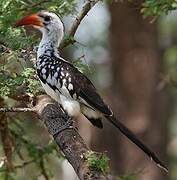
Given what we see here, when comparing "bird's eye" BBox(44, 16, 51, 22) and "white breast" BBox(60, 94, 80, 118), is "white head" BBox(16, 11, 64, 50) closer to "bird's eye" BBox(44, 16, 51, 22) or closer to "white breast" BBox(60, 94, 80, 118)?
"bird's eye" BBox(44, 16, 51, 22)

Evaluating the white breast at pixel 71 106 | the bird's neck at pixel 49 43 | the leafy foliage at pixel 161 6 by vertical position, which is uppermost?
the leafy foliage at pixel 161 6

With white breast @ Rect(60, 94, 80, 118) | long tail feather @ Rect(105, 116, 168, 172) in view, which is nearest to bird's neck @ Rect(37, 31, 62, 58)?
white breast @ Rect(60, 94, 80, 118)

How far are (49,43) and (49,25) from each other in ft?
0.46

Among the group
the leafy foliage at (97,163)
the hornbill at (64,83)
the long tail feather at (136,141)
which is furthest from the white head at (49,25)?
the leafy foliage at (97,163)

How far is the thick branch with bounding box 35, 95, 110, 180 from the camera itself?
268 centimetres

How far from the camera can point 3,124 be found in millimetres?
4047

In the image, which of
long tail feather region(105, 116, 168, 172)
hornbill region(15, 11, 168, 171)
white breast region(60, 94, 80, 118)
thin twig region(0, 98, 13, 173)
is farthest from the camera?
thin twig region(0, 98, 13, 173)

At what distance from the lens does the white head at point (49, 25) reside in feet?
13.6

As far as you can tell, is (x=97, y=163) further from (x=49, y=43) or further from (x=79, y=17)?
(x=49, y=43)

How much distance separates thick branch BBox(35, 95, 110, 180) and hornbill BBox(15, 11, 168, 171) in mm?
83

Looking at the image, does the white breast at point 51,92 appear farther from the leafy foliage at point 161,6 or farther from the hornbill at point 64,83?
the leafy foliage at point 161,6

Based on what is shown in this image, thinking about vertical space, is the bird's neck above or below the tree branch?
below

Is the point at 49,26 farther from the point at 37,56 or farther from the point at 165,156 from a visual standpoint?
the point at 165,156

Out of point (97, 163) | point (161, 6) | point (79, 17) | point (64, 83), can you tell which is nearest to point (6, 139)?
point (64, 83)
